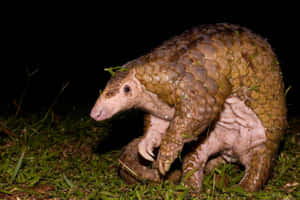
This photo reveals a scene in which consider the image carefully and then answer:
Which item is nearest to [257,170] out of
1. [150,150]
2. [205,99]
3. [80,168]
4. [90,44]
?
[205,99]

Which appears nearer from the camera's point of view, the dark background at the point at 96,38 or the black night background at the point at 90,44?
Answer: the black night background at the point at 90,44

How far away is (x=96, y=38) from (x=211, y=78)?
4.97 metres

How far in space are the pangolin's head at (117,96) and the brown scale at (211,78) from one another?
79 millimetres

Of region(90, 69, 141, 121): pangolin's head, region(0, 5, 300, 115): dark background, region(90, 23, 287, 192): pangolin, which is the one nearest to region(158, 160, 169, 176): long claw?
region(90, 23, 287, 192): pangolin

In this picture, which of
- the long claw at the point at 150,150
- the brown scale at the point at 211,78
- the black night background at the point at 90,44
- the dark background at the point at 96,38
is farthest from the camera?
the dark background at the point at 96,38

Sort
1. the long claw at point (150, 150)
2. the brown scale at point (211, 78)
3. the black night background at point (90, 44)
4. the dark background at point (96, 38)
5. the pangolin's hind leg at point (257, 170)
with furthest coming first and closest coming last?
the dark background at point (96, 38) → the black night background at point (90, 44) → the long claw at point (150, 150) → the pangolin's hind leg at point (257, 170) → the brown scale at point (211, 78)

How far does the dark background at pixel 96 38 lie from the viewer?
594cm

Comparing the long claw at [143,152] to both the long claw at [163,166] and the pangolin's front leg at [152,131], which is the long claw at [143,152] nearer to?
the pangolin's front leg at [152,131]

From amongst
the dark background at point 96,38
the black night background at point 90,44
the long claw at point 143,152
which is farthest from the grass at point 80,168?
the dark background at point 96,38

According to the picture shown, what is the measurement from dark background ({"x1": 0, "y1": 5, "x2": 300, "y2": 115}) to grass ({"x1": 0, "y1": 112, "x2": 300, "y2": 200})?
186cm

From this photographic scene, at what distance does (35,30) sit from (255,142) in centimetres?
540

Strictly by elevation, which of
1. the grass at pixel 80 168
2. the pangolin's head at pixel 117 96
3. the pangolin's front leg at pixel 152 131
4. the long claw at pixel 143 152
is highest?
the pangolin's head at pixel 117 96

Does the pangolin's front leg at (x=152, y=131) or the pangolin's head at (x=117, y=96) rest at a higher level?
the pangolin's head at (x=117, y=96)

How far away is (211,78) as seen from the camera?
88.9 inches
